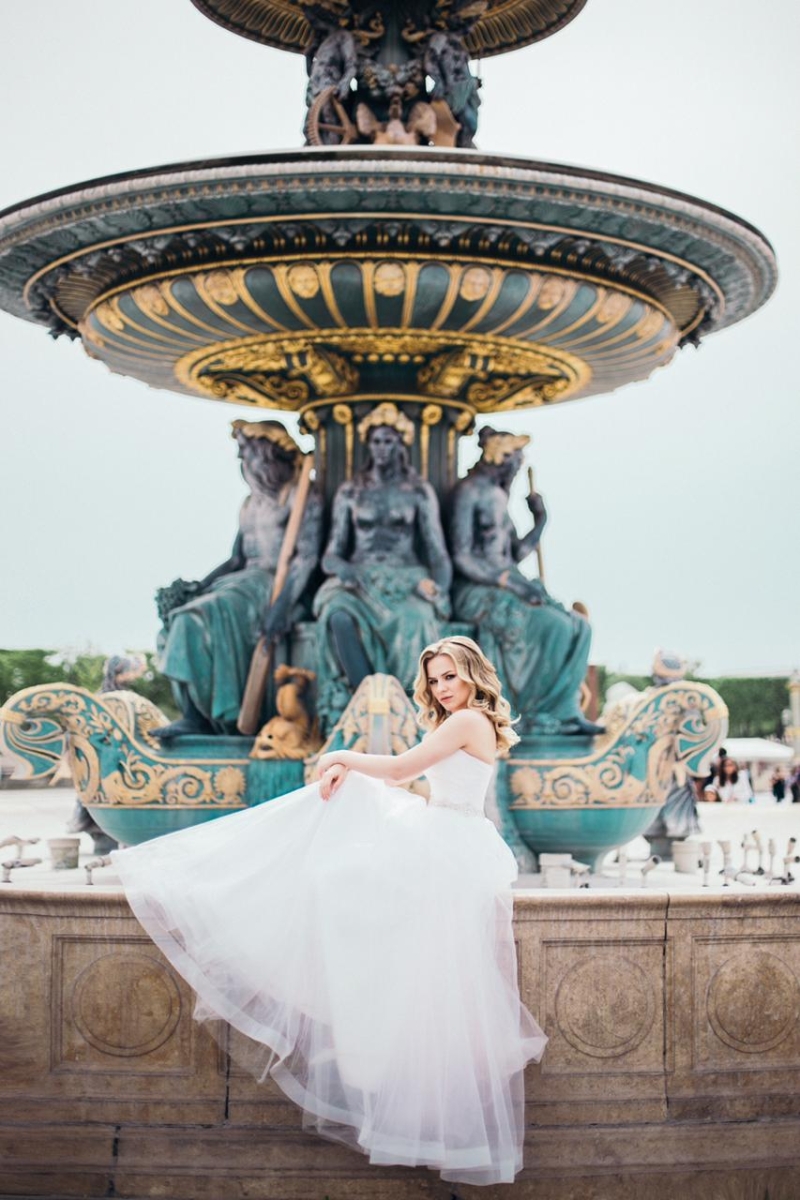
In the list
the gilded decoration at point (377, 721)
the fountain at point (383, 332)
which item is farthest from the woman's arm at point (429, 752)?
the gilded decoration at point (377, 721)

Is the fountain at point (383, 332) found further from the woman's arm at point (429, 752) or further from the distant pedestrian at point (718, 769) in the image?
the distant pedestrian at point (718, 769)

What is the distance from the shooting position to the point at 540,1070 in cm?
523

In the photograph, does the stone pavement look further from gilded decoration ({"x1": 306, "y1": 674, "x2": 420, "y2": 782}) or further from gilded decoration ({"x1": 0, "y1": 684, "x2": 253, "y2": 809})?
gilded decoration ({"x1": 306, "y1": 674, "x2": 420, "y2": 782})

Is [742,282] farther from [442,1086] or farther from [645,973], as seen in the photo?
[442,1086]

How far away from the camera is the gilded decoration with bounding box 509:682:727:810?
958cm

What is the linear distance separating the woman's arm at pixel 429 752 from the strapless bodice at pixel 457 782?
0.08ft

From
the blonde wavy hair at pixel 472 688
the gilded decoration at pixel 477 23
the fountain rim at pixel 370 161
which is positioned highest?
the gilded decoration at pixel 477 23

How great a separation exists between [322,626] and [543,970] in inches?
180

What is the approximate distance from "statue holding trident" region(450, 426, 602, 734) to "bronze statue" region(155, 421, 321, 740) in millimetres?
919

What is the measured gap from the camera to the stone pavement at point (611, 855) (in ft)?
25.4

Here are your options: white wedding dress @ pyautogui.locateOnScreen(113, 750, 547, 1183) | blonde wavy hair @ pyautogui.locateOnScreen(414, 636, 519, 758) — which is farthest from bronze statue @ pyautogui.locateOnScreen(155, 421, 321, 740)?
white wedding dress @ pyautogui.locateOnScreen(113, 750, 547, 1183)

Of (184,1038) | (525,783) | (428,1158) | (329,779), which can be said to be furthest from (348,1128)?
Answer: (525,783)

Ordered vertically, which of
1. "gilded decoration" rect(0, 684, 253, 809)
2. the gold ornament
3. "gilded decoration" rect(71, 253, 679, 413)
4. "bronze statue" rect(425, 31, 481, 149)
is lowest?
"gilded decoration" rect(0, 684, 253, 809)

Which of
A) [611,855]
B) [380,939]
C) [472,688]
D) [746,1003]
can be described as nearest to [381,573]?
[611,855]
